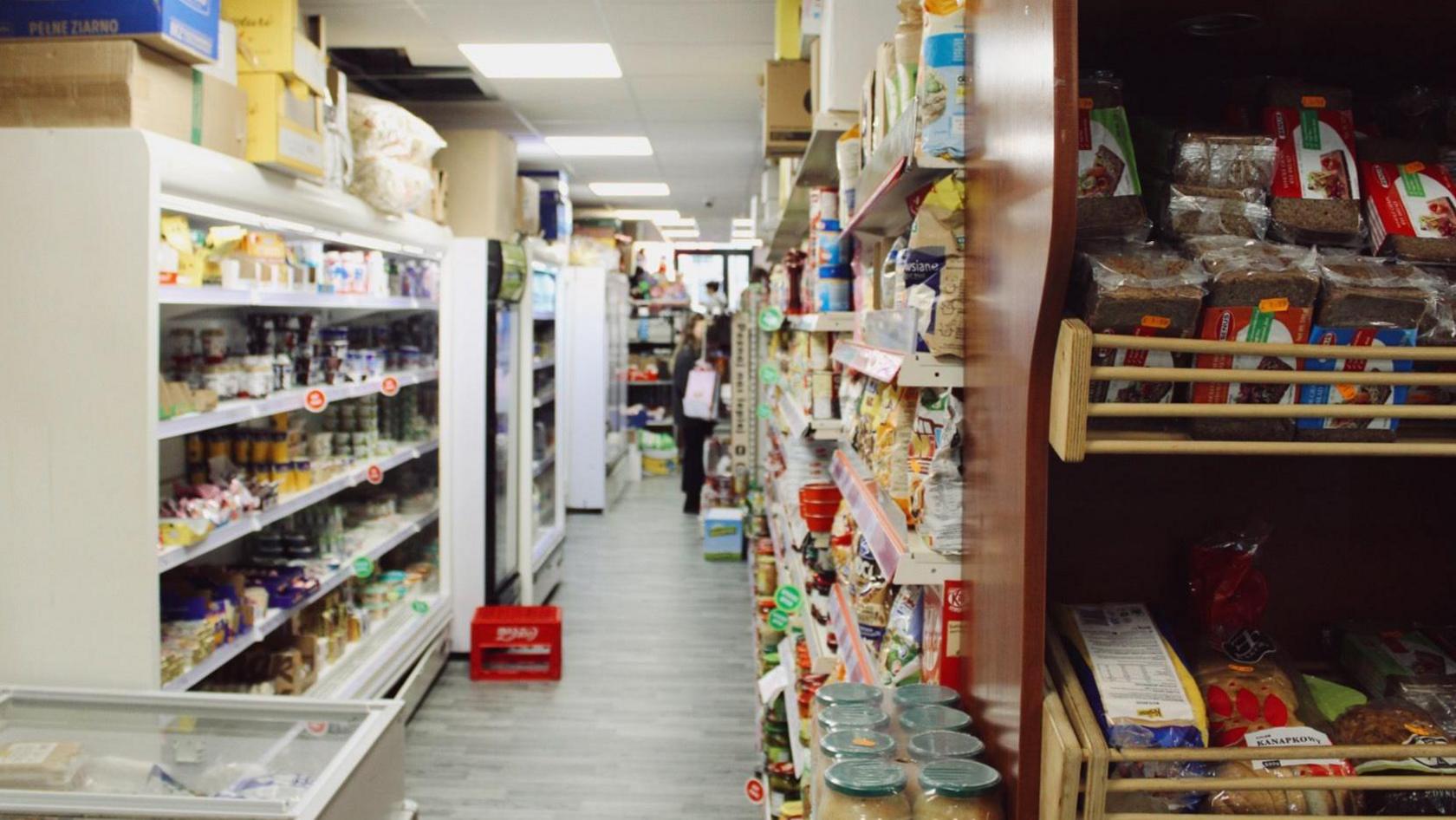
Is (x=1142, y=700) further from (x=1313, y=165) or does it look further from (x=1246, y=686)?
(x=1313, y=165)

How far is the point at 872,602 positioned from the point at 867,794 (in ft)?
2.89

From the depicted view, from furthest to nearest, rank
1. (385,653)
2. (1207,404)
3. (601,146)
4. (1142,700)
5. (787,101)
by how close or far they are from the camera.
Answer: (601,146), (385,653), (787,101), (1142,700), (1207,404)

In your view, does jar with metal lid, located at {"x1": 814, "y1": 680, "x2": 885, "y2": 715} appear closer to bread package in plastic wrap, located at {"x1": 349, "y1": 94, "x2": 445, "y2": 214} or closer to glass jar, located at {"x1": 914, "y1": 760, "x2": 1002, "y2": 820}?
glass jar, located at {"x1": 914, "y1": 760, "x2": 1002, "y2": 820}

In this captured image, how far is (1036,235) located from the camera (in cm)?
117

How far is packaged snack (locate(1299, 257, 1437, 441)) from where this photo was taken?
3.85 feet

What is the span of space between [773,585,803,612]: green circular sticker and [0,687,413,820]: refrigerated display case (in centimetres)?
123

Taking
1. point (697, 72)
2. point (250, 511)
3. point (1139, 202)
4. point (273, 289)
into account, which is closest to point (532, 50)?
point (697, 72)

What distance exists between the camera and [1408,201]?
4.35ft

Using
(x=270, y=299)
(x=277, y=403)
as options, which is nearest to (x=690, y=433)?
(x=277, y=403)

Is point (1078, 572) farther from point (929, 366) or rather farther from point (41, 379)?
point (41, 379)

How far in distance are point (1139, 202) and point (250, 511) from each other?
3.16 meters

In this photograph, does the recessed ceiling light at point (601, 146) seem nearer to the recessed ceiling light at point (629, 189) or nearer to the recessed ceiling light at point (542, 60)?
the recessed ceiling light at point (629, 189)

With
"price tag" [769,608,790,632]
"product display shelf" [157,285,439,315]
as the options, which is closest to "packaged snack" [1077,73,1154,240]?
"product display shelf" [157,285,439,315]

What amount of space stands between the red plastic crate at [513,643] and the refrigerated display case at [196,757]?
9.59 ft
